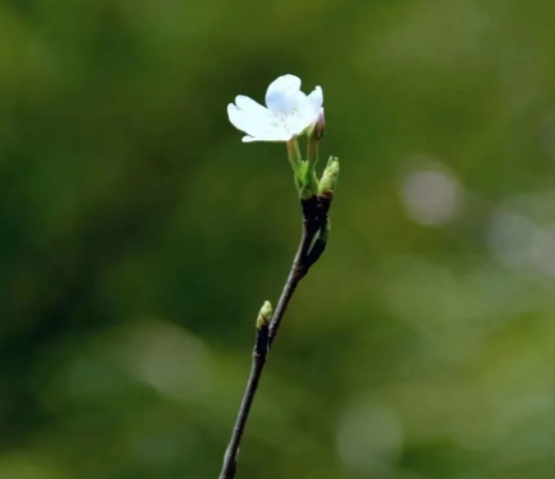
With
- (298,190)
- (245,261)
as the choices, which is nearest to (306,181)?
(298,190)

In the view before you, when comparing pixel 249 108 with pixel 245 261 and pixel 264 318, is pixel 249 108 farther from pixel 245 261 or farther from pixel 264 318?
pixel 245 261

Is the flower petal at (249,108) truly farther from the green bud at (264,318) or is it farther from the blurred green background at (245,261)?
the blurred green background at (245,261)

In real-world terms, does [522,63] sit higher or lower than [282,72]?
higher

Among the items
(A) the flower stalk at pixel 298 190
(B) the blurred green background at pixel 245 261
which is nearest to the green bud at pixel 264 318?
(A) the flower stalk at pixel 298 190

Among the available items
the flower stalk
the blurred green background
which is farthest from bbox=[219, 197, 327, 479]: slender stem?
the blurred green background

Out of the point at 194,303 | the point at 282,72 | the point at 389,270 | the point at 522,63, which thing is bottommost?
the point at 194,303

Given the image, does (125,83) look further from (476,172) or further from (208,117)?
(476,172)

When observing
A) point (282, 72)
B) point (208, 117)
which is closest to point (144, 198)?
point (208, 117)
